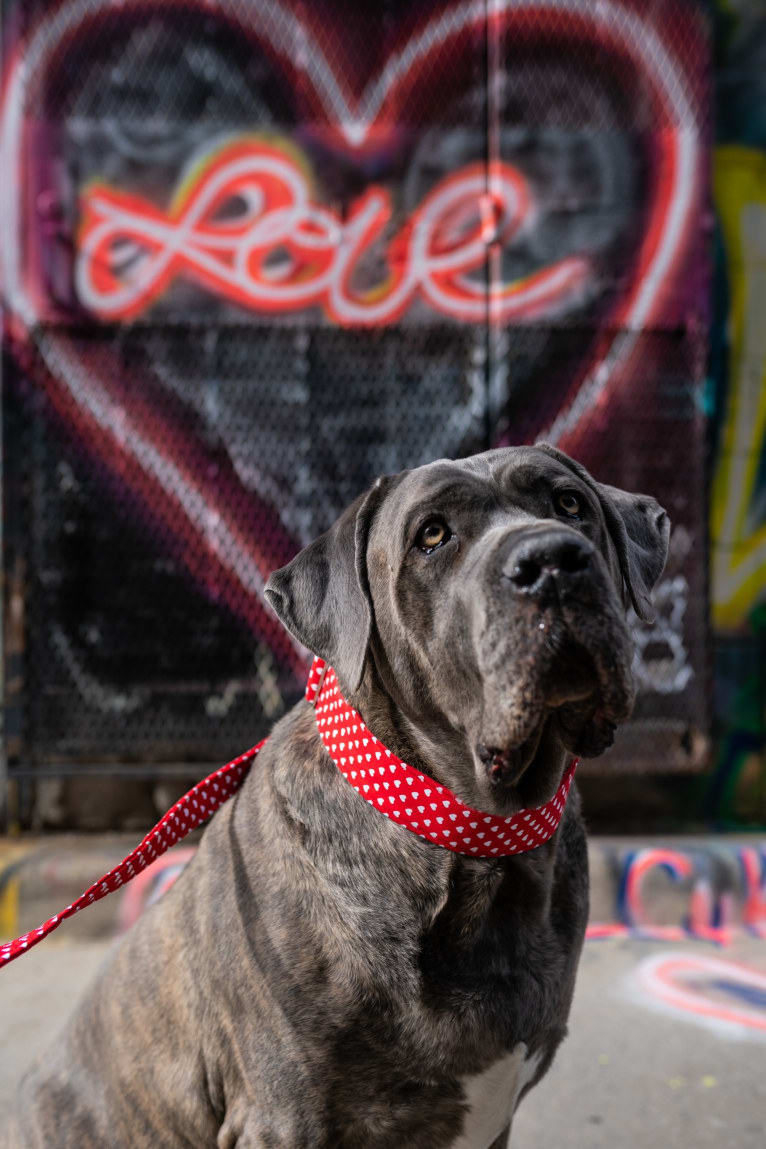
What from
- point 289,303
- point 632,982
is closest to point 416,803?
point 632,982

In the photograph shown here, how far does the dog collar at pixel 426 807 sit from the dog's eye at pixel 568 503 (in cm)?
54

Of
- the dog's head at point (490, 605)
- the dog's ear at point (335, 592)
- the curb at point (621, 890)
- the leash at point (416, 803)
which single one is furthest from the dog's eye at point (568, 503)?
the curb at point (621, 890)

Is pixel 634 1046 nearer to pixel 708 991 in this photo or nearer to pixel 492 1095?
pixel 708 991

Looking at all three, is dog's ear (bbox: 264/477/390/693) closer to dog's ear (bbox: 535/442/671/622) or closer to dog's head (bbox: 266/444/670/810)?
dog's head (bbox: 266/444/670/810)

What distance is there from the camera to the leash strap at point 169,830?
6.11 feet

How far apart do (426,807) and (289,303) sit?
10.0 ft

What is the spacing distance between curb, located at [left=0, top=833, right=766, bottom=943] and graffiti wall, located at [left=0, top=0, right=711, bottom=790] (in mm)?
481

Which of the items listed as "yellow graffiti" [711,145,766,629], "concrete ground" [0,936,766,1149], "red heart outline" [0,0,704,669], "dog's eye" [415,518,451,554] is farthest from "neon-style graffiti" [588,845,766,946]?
"dog's eye" [415,518,451,554]

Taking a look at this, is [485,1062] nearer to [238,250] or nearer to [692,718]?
[692,718]

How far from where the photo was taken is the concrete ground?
2568mm

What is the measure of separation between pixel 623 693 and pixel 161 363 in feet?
10.3

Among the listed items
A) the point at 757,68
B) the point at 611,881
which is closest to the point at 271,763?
the point at 611,881

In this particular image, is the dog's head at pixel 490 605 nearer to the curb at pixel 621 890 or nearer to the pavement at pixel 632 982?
the pavement at pixel 632 982

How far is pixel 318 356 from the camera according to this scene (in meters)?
4.30
